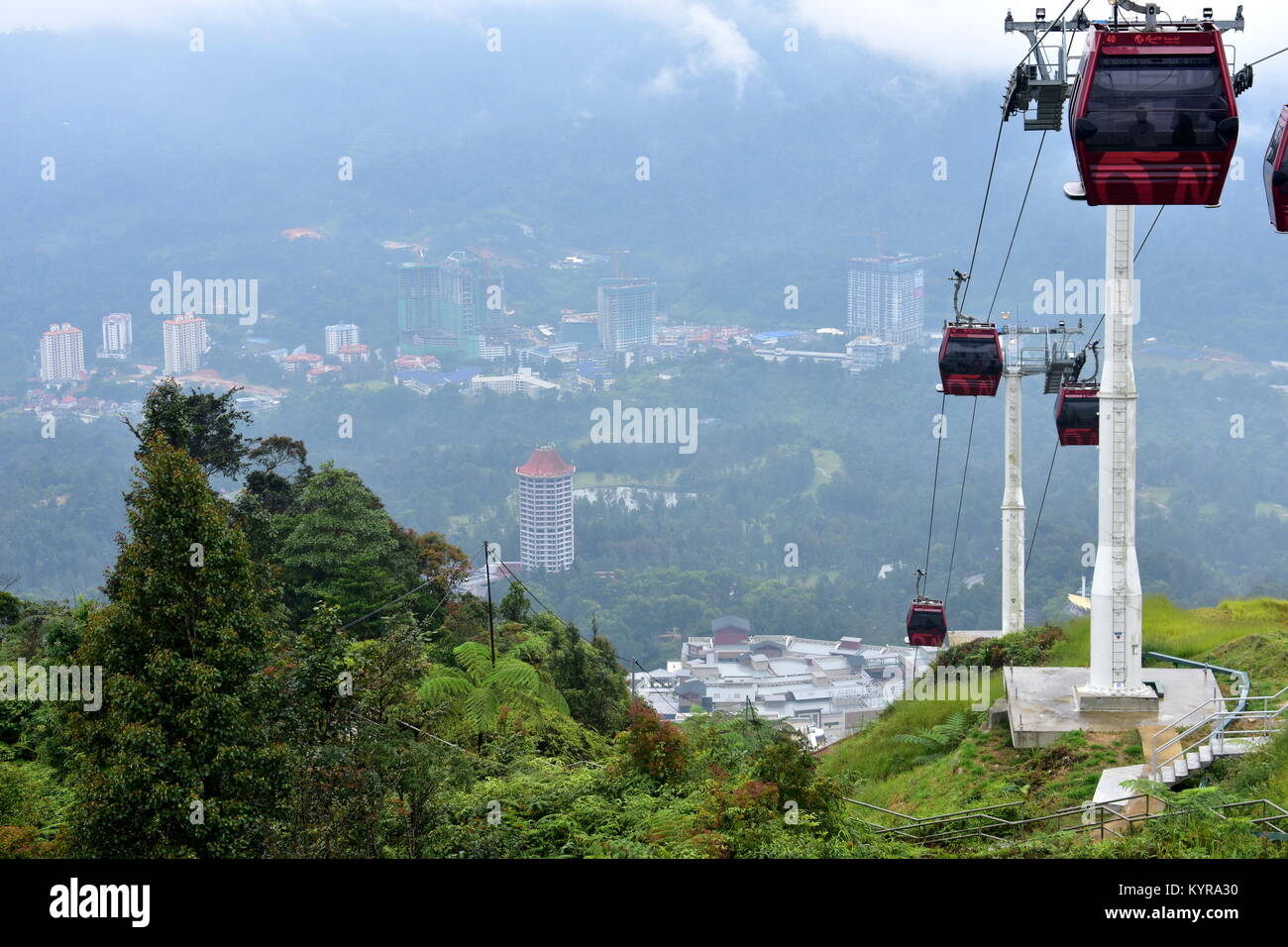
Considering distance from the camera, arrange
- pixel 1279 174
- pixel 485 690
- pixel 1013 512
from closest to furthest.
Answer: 1. pixel 1279 174
2. pixel 485 690
3. pixel 1013 512

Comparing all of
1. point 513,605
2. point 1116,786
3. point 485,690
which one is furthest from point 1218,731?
point 513,605

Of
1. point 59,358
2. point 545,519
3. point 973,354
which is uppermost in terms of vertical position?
point 59,358

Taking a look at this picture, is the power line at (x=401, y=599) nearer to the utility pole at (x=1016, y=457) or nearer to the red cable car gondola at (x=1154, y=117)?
the utility pole at (x=1016, y=457)

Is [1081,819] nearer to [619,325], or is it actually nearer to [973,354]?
[973,354]

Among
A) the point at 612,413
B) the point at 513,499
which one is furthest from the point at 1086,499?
the point at 612,413

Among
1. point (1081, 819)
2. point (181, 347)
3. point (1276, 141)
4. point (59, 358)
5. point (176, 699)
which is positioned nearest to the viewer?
point (1276, 141)

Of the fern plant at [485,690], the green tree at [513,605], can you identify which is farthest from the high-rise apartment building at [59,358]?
the fern plant at [485,690]
